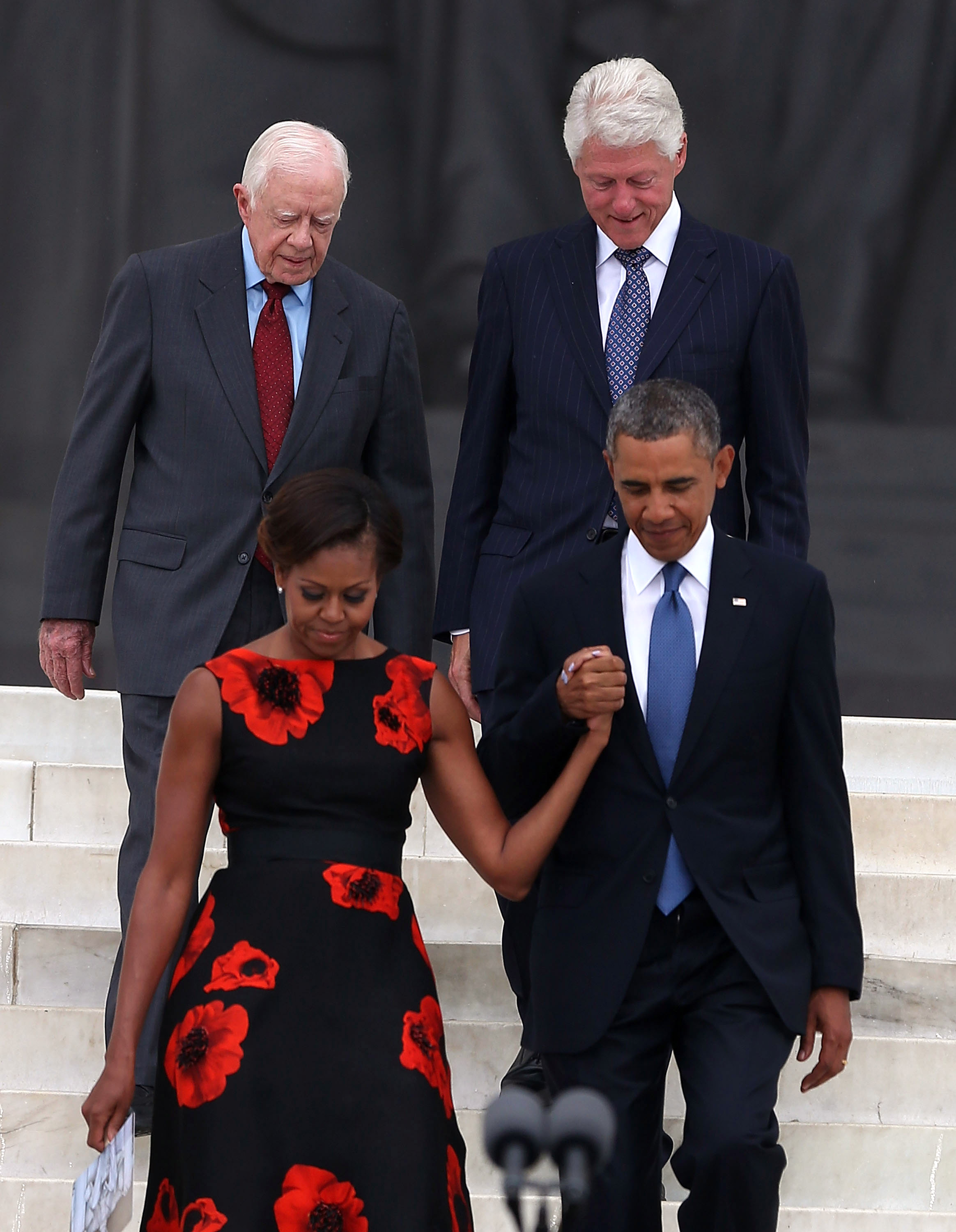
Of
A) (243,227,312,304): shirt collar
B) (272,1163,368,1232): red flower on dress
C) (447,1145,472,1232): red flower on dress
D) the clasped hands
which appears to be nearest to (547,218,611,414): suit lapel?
(243,227,312,304): shirt collar

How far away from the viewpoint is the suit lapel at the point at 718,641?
2.88m

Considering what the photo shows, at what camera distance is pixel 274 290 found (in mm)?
3896

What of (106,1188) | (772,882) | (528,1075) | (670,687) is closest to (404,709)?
(670,687)

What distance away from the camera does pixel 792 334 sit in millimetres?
3576

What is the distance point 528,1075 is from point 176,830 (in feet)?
3.70

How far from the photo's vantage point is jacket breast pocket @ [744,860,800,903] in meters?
2.87

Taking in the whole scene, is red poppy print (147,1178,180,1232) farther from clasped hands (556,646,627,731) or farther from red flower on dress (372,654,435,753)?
clasped hands (556,646,627,731)

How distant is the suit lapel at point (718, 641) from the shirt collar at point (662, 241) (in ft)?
2.85

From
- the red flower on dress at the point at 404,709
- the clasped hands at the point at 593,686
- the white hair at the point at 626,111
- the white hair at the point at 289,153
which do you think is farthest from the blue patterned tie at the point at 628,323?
the clasped hands at the point at 593,686

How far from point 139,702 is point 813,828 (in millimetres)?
1538

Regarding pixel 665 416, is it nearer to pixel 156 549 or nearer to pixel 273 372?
pixel 273 372

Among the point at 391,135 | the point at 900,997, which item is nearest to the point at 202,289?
the point at 900,997

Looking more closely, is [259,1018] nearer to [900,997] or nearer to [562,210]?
[900,997]

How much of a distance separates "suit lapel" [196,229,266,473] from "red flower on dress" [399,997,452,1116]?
1.35 meters
